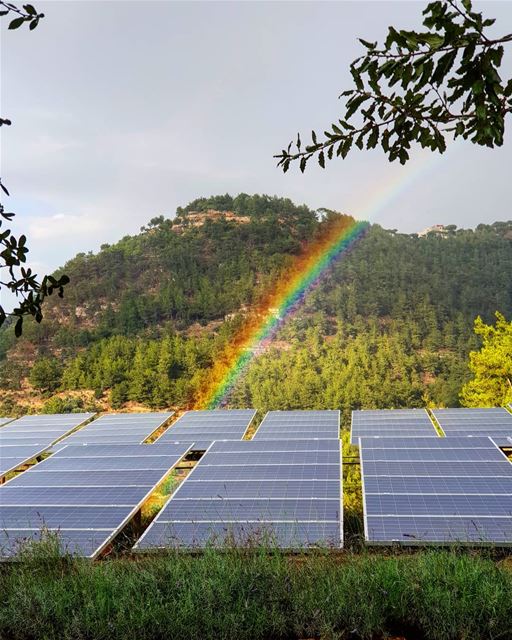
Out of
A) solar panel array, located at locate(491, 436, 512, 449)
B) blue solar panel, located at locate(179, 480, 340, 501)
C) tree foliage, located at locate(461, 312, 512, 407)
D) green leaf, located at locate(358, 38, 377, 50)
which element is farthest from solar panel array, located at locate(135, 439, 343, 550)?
tree foliage, located at locate(461, 312, 512, 407)

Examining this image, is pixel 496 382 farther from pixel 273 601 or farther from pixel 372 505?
pixel 273 601

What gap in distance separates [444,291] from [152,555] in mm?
55099

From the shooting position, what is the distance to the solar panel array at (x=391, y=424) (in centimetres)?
1272

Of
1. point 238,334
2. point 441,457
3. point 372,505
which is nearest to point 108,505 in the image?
point 372,505

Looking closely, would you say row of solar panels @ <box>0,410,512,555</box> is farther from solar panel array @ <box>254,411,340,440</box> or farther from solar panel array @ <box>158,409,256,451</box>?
solar panel array @ <box>158,409,256,451</box>

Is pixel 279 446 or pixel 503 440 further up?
pixel 279 446

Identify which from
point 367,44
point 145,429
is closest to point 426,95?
point 367,44

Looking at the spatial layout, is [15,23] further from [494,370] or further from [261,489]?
[494,370]

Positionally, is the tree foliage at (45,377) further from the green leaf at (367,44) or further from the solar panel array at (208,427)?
the green leaf at (367,44)

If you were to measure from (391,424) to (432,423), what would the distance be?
3.15ft

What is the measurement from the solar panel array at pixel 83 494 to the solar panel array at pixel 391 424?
4.39 m

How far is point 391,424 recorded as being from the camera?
45.2 feet

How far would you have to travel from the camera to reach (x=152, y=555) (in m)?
6.09

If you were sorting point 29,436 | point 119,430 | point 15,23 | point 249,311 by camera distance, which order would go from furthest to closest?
point 249,311
point 119,430
point 29,436
point 15,23
